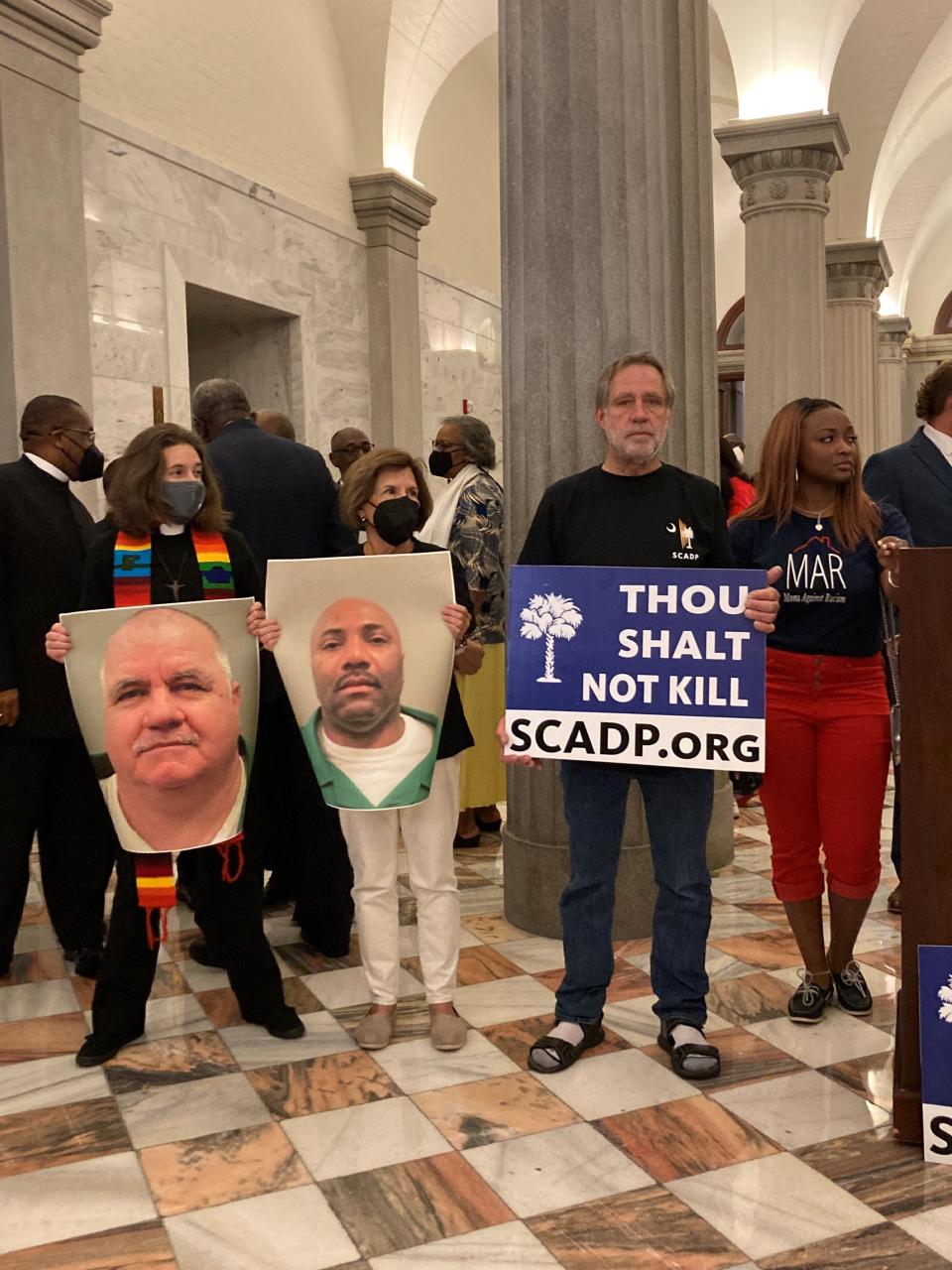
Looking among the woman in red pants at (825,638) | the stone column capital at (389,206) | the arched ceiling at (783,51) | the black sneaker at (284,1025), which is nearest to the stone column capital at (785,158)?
the arched ceiling at (783,51)

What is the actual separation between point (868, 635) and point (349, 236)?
904 cm

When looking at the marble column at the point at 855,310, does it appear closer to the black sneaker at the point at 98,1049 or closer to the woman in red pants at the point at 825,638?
the woman in red pants at the point at 825,638

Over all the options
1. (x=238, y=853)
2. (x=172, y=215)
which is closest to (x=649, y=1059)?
(x=238, y=853)

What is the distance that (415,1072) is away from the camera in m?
3.70

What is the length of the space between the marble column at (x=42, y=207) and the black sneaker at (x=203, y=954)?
3639 mm

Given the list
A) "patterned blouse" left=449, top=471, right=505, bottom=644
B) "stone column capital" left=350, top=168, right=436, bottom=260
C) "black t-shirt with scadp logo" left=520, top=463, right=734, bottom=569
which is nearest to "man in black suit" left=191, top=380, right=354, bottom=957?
"patterned blouse" left=449, top=471, right=505, bottom=644

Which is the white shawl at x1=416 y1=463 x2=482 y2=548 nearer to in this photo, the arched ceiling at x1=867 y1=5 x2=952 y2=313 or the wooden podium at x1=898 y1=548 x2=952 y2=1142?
the wooden podium at x1=898 y1=548 x2=952 y2=1142

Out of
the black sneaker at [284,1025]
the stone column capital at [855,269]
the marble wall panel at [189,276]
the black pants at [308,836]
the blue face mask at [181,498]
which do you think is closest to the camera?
the blue face mask at [181,498]

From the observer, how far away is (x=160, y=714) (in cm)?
361

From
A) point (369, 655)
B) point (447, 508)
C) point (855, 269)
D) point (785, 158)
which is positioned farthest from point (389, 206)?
point (369, 655)

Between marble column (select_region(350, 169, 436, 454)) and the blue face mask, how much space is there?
8434mm

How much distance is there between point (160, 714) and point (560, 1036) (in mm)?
1493

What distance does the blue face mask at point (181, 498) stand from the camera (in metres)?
3.74

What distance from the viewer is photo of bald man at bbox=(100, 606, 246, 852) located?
3613mm
